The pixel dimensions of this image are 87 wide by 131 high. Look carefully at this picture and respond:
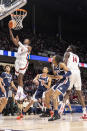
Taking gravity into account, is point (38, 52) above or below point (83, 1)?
below

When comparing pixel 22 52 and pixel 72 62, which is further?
pixel 22 52

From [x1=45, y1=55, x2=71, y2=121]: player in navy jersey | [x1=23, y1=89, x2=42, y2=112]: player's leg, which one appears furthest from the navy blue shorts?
[x1=23, y1=89, x2=42, y2=112]: player's leg

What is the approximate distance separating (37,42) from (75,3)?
5.16m

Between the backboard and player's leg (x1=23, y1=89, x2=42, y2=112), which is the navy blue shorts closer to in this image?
player's leg (x1=23, y1=89, x2=42, y2=112)

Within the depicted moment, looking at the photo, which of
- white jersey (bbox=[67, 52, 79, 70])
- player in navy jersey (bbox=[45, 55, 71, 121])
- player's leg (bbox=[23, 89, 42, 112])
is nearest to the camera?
player in navy jersey (bbox=[45, 55, 71, 121])

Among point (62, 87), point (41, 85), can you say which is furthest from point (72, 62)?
point (41, 85)

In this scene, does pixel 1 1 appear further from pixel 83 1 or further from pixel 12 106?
pixel 83 1

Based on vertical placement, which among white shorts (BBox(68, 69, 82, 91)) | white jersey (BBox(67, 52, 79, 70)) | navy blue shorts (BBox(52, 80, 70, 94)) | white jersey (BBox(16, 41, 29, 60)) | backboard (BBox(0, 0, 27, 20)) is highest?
backboard (BBox(0, 0, 27, 20))

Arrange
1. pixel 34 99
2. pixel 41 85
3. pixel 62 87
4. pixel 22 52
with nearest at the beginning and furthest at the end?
pixel 62 87, pixel 22 52, pixel 34 99, pixel 41 85

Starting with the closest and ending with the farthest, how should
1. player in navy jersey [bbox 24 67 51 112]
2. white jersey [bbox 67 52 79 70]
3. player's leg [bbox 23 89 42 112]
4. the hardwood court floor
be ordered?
the hardwood court floor
white jersey [bbox 67 52 79 70]
player's leg [bbox 23 89 42 112]
player in navy jersey [bbox 24 67 51 112]

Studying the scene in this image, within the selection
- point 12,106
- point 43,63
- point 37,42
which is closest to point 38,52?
point 37,42

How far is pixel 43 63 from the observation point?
25672 mm

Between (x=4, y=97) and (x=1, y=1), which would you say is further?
(x=1, y=1)

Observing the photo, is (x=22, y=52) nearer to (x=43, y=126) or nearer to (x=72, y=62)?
(x=72, y=62)
